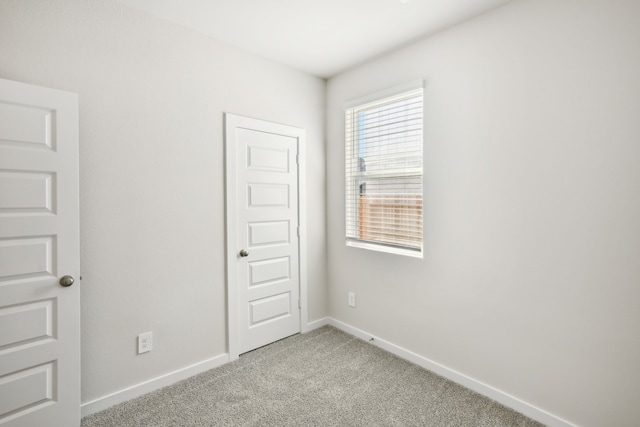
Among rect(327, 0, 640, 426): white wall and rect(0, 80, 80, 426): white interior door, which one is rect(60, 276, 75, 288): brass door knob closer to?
rect(0, 80, 80, 426): white interior door

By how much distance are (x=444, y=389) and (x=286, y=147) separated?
2.32 m

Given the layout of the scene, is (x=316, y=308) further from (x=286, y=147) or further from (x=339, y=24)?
(x=339, y=24)

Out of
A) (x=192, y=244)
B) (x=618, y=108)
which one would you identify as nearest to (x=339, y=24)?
(x=618, y=108)

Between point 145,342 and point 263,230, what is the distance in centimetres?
120

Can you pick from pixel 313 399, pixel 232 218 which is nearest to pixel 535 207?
pixel 313 399

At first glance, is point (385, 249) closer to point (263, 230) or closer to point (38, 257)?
point (263, 230)

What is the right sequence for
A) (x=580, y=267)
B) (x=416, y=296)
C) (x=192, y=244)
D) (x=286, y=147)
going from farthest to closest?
(x=286, y=147) → (x=416, y=296) → (x=192, y=244) → (x=580, y=267)

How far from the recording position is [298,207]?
3.01m

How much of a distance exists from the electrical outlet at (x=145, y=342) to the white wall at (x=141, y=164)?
0.03m

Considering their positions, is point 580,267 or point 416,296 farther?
point 416,296

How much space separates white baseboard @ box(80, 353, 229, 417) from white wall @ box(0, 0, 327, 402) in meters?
0.04

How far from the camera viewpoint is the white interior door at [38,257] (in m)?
1.58

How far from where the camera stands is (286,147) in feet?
9.46

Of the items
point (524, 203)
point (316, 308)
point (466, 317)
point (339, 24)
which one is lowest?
point (316, 308)
